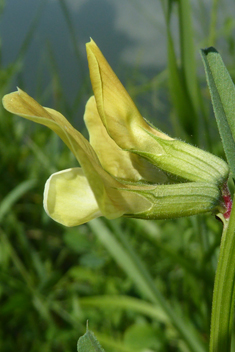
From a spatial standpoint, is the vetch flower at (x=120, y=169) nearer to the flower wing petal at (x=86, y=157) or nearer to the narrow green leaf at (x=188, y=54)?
the flower wing petal at (x=86, y=157)

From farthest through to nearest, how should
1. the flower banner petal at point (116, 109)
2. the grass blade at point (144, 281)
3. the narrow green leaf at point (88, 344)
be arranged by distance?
the grass blade at point (144, 281) < the flower banner petal at point (116, 109) < the narrow green leaf at point (88, 344)

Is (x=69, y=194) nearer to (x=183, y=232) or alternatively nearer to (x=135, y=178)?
(x=135, y=178)

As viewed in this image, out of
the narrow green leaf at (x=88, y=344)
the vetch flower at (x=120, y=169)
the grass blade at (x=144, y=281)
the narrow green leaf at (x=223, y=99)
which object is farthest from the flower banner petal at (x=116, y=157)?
the grass blade at (x=144, y=281)

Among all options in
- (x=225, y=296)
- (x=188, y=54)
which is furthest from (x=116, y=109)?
(x=188, y=54)

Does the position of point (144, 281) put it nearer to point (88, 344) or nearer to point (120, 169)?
point (120, 169)

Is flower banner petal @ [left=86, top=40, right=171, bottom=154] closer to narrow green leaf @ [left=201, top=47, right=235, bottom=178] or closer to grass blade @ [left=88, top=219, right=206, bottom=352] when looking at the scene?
narrow green leaf @ [left=201, top=47, right=235, bottom=178]

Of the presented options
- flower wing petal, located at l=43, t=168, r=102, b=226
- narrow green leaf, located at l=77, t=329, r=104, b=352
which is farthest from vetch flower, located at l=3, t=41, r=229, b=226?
narrow green leaf, located at l=77, t=329, r=104, b=352

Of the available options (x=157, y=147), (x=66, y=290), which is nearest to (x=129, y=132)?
(x=157, y=147)
